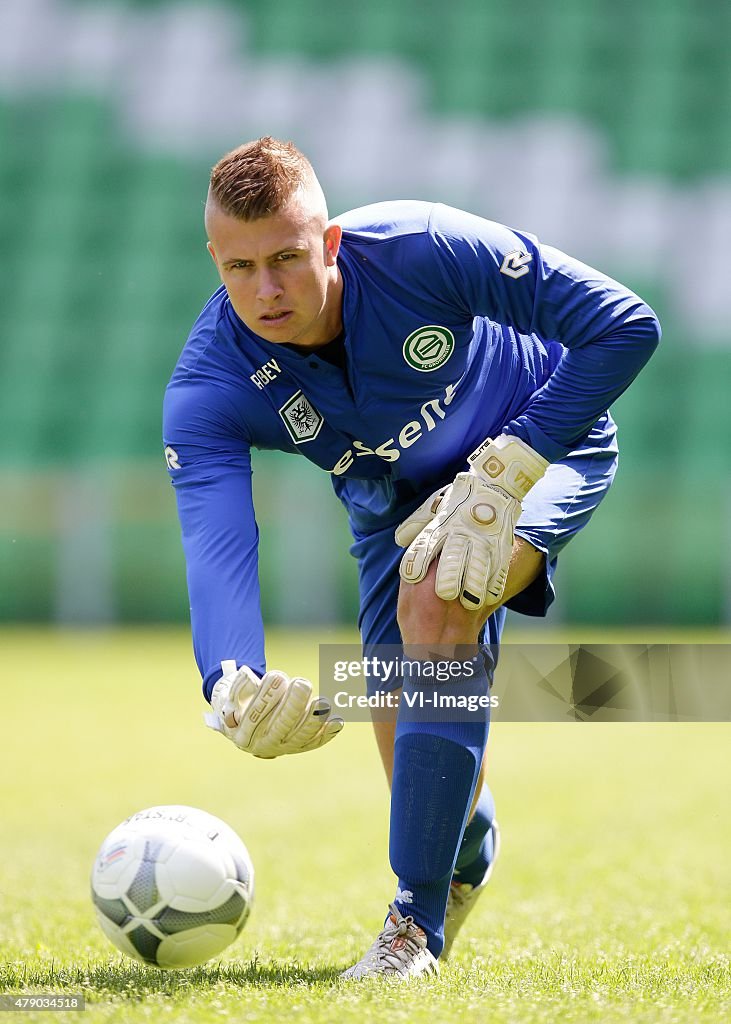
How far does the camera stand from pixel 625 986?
9.59 feet

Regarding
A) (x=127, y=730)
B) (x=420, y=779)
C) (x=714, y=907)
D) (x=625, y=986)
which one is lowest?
(x=127, y=730)

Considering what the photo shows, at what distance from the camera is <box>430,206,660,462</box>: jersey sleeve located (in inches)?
122

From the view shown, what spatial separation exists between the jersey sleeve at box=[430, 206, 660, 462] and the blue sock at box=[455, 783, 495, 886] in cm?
115

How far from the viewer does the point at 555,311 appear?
3.13 meters

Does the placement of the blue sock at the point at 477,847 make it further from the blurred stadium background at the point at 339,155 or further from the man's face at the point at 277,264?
the blurred stadium background at the point at 339,155

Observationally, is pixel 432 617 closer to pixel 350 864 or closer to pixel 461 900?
pixel 461 900

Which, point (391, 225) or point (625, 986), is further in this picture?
point (391, 225)

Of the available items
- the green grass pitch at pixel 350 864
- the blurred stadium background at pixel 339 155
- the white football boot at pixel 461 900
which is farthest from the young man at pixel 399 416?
the blurred stadium background at pixel 339 155

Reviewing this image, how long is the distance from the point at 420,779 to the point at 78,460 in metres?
13.4

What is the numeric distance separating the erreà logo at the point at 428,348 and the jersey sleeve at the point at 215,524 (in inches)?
17.9

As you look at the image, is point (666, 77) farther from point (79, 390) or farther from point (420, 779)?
point (420, 779)

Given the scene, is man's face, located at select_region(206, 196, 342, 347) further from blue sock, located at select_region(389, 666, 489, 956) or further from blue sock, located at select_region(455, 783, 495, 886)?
blue sock, located at select_region(455, 783, 495, 886)

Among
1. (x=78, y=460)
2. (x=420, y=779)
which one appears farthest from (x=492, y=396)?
(x=78, y=460)

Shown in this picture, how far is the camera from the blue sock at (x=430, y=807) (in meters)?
3.10
